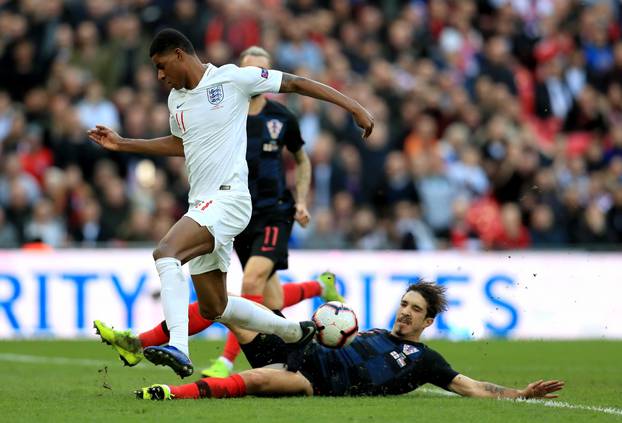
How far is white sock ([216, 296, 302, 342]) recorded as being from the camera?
8.77 metres

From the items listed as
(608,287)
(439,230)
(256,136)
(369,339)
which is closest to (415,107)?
(439,230)

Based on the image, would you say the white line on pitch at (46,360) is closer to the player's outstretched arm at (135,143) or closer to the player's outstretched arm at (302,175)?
the player's outstretched arm at (302,175)

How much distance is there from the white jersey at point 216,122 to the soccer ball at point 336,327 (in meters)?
1.04

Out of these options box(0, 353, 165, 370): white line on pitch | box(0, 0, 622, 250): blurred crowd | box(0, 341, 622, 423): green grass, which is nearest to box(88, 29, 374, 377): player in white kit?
box(0, 341, 622, 423): green grass

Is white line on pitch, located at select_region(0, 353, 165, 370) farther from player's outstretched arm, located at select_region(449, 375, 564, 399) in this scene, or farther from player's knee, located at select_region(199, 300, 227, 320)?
player's outstretched arm, located at select_region(449, 375, 564, 399)

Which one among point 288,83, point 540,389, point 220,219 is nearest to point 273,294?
point 220,219

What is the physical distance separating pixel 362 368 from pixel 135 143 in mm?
2173

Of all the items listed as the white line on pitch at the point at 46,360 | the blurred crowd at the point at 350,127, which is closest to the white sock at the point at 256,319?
the white line on pitch at the point at 46,360

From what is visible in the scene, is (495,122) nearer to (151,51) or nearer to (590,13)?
(590,13)

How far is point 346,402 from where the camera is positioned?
8.57m

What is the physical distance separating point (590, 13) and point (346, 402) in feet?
51.8

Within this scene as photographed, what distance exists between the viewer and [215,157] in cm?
867

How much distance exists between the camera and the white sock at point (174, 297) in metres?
8.27

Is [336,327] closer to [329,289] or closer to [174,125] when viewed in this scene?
[174,125]
